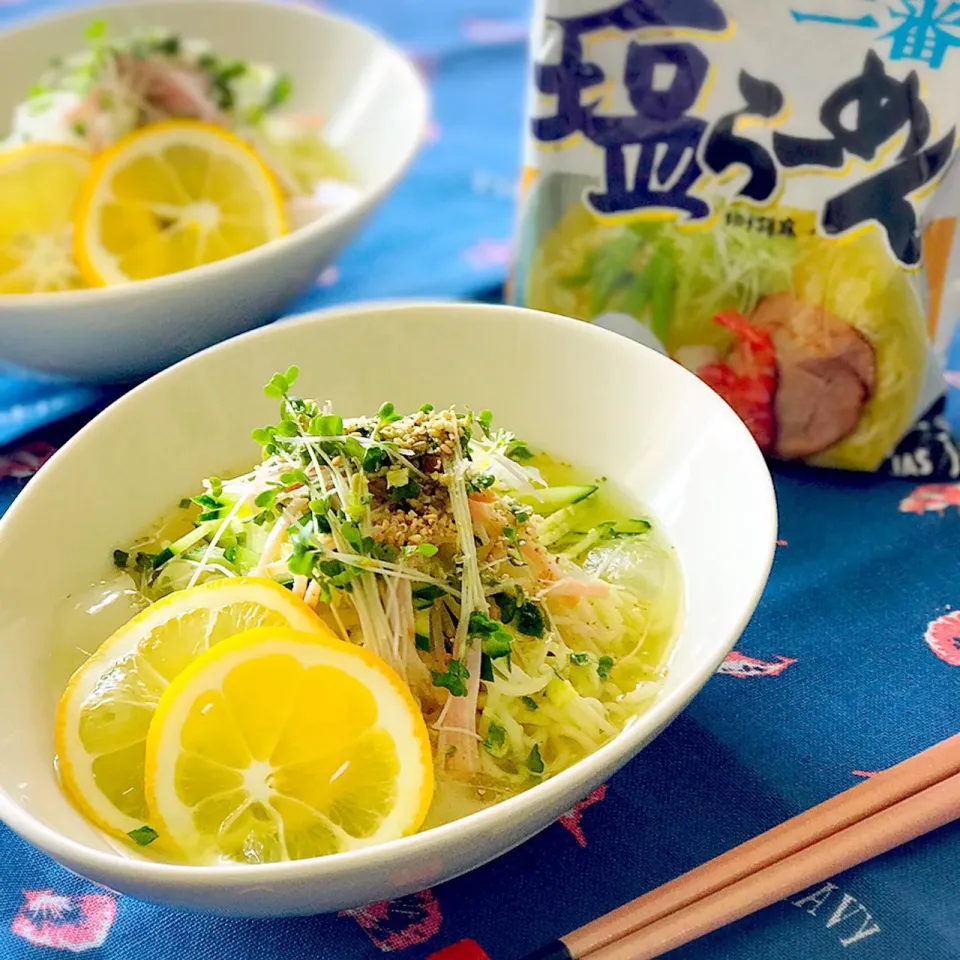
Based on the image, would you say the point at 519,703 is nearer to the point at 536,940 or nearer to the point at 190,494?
the point at 536,940

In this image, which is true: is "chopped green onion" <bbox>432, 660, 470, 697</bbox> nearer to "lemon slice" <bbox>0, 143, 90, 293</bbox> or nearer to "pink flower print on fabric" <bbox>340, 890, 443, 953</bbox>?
"pink flower print on fabric" <bbox>340, 890, 443, 953</bbox>

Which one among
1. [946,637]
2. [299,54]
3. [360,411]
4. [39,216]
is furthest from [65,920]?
[299,54]

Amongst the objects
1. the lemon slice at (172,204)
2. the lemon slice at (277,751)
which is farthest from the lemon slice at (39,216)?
the lemon slice at (277,751)

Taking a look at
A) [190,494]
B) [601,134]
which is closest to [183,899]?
[190,494]

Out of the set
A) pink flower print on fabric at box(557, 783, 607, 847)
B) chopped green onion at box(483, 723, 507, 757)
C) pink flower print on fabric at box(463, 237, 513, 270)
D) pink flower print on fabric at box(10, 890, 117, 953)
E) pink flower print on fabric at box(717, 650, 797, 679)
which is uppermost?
chopped green onion at box(483, 723, 507, 757)

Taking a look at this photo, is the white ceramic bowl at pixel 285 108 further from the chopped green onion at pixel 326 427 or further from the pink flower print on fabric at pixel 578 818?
the pink flower print on fabric at pixel 578 818

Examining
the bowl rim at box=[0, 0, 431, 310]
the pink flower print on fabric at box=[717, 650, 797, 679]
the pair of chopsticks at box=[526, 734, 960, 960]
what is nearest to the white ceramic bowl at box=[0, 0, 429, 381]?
the bowl rim at box=[0, 0, 431, 310]
